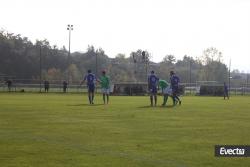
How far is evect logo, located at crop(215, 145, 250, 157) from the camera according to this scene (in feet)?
34.4

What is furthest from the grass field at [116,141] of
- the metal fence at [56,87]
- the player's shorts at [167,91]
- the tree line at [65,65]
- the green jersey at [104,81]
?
the tree line at [65,65]

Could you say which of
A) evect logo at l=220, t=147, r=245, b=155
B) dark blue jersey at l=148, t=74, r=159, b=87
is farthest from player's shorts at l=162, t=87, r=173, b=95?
evect logo at l=220, t=147, r=245, b=155

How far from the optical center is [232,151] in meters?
10.8

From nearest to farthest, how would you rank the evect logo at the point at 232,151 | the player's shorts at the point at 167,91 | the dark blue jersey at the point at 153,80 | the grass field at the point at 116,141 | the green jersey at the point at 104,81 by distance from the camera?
the grass field at the point at 116,141, the evect logo at the point at 232,151, the dark blue jersey at the point at 153,80, the player's shorts at the point at 167,91, the green jersey at the point at 104,81

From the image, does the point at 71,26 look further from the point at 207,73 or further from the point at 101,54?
the point at 101,54

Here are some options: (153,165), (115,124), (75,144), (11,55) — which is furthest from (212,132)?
(11,55)

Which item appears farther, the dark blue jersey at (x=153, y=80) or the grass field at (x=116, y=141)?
the dark blue jersey at (x=153, y=80)

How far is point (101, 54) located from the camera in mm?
137500

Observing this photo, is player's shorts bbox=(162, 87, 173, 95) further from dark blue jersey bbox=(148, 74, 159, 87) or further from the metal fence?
the metal fence

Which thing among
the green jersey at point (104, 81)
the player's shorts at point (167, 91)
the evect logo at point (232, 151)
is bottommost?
the evect logo at point (232, 151)

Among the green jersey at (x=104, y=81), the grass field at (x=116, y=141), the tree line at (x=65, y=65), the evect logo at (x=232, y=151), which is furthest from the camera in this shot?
the tree line at (x=65, y=65)

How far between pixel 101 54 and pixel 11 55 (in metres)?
33.3

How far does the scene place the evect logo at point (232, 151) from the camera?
1050 cm

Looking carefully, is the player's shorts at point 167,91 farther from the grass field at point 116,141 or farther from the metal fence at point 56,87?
the metal fence at point 56,87
